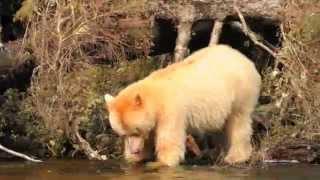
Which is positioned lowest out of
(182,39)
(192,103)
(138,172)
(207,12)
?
(138,172)

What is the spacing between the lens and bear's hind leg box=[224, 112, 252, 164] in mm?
11320

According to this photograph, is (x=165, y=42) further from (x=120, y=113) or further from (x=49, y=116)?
(x=120, y=113)

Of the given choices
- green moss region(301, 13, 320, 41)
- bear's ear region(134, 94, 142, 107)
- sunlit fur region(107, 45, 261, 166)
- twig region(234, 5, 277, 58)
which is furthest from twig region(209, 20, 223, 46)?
bear's ear region(134, 94, 142, 107)

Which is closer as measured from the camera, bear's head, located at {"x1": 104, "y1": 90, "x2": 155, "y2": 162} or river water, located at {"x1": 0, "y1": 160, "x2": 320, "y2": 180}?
river water, located at {"x1": 0, "y1": 160, "x2": 320, "y2": 180}

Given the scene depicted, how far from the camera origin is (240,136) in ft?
37.2

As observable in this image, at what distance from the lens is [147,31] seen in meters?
12.8

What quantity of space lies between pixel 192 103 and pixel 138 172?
3.75 ft

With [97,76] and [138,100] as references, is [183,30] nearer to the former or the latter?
[97,76]

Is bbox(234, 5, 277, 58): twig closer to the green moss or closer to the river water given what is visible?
the green moss

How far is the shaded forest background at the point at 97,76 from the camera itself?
11.6 meters

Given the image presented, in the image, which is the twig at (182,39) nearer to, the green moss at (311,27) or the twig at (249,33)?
the twig at (249,33)

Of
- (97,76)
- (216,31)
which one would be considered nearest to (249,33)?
(216,31)

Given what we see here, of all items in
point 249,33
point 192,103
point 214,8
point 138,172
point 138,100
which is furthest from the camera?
point 214,8

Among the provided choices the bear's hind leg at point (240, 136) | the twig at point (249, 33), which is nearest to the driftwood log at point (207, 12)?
the twig at point (249, 33)
